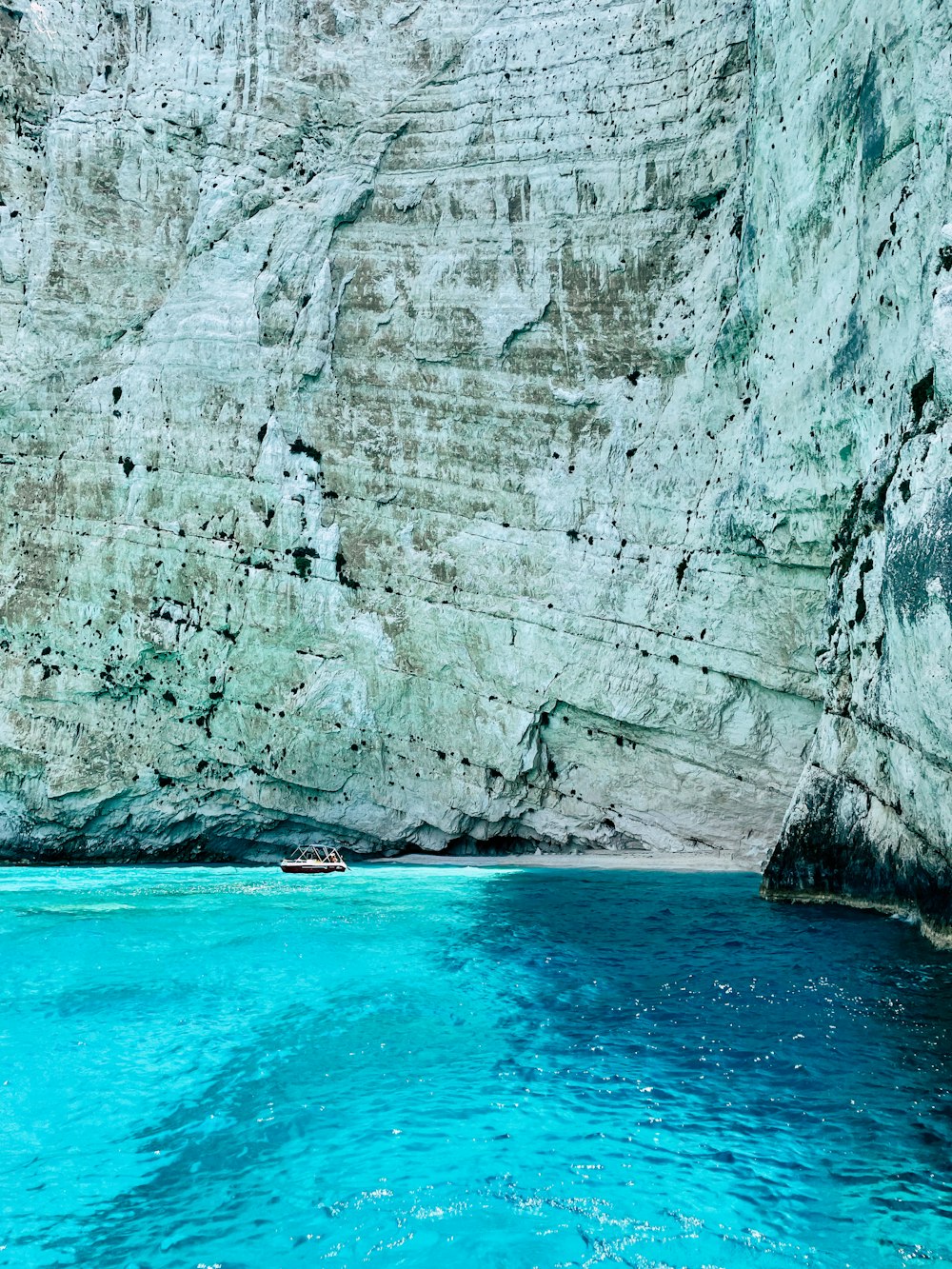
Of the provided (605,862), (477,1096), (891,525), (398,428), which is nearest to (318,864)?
(605,862)

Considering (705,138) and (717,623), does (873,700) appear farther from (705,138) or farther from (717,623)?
(705,138)

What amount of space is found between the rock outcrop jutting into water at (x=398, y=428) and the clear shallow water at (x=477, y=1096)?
Answer: 33.7 feet

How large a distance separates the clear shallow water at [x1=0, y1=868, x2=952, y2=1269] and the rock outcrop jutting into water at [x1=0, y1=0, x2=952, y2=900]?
10.3 metres

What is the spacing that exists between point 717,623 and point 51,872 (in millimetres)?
17271

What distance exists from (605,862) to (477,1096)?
1632 centimetres

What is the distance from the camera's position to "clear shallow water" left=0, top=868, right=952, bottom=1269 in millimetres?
7340

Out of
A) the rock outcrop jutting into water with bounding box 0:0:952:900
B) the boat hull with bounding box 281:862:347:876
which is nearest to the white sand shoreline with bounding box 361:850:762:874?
the rock outcrop jutting into water with bounding box 0:0:952:900

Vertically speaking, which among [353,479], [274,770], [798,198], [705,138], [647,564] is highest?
[705,138]

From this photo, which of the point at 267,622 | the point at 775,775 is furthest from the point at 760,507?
the point at 267,622

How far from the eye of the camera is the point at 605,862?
2567 centimetres

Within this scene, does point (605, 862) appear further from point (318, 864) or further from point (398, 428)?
point (398, 428)

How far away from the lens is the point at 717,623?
25.2 metres

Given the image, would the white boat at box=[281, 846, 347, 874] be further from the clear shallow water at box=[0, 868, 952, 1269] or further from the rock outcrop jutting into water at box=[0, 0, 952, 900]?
the clear shallow water at box=[0, 868, 952, 1269]

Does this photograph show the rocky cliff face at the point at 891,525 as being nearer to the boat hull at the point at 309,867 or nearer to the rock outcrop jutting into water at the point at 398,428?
the rock outcrop jutting into water at the point at 398,428
